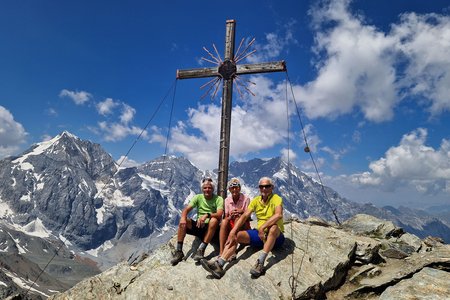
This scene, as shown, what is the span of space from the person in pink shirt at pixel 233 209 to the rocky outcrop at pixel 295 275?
1007mm

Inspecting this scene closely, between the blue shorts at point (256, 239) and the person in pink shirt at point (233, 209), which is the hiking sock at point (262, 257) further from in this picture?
the person in pink shirt at point (233, 209)

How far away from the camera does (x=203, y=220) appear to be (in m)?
12.5

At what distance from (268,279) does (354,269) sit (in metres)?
3.63

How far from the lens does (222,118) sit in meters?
15.9

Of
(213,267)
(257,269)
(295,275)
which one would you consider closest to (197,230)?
(213,267)

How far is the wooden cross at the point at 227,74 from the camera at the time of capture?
15.5m

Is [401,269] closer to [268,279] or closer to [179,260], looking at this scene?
[268,279]

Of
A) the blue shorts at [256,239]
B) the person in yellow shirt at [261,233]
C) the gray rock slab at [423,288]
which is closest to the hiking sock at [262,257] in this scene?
the person in yellow shirt at [261,233]

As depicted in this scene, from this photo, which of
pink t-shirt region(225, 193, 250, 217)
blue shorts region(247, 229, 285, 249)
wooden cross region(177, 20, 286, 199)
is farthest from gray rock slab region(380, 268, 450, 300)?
wooden cross region(177, 20, 286, 199)

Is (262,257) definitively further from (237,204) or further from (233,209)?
(237,204)

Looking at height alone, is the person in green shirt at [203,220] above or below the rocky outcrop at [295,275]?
above

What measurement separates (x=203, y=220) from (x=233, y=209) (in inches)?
45.3

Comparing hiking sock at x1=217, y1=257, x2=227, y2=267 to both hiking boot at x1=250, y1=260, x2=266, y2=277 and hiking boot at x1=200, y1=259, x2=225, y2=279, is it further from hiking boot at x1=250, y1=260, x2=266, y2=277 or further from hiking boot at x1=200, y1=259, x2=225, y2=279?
hiking boot at x1=250, y1=260, x2=266, y2=277

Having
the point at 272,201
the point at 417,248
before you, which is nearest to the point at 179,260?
the point at 272,201
